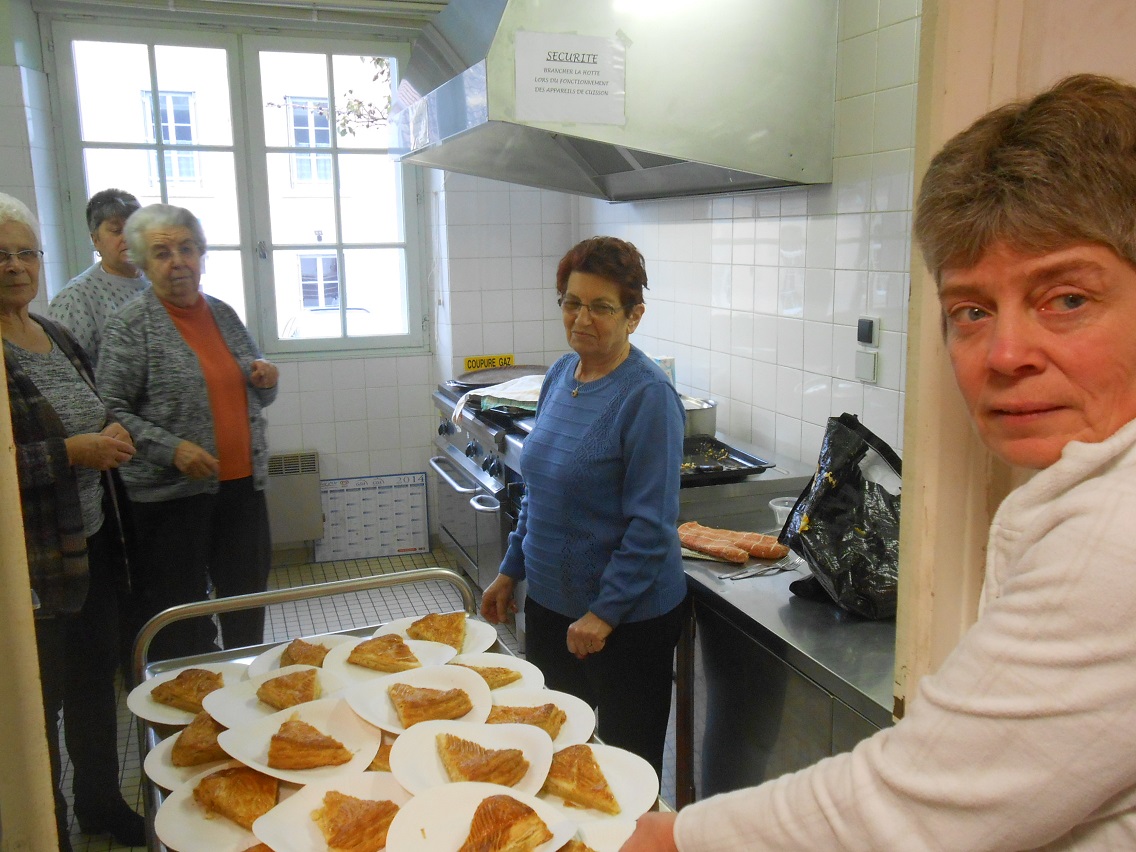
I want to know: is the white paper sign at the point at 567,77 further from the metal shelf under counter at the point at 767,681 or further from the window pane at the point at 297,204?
the window pane at the point at 297,204

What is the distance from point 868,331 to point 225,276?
2.93 meters

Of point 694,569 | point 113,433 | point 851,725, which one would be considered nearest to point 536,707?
point 851,725

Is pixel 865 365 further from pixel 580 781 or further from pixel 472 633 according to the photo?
pixel 580 781

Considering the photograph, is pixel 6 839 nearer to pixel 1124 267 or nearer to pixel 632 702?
pixel 1124 267

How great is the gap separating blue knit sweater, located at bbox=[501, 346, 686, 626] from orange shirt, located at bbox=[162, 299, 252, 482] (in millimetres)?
939

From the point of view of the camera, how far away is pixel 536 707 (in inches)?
52.4

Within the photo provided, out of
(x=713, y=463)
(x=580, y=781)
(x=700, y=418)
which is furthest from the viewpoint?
(x=700, y=418)

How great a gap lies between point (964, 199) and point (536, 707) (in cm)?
94

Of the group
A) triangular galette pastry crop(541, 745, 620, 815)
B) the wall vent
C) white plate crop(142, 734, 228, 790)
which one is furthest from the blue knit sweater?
the wall vent

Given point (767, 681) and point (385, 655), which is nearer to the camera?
point (385, 655)

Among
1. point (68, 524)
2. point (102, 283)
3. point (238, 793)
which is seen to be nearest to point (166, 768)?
point (238, 793)

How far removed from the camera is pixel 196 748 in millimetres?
1203

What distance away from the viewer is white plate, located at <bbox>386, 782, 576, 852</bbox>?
1.02 m

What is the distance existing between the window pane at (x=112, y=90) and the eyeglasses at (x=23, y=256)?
2.18 metres
